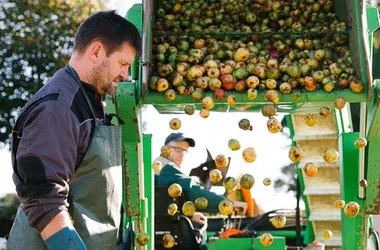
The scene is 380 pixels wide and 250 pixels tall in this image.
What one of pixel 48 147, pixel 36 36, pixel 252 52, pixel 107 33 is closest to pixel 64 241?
pixel 48 147

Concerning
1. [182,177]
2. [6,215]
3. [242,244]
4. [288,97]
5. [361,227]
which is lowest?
A: [6,215]

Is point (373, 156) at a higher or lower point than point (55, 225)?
higher

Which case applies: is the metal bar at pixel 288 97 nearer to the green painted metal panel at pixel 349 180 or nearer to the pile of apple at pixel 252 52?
the pile of apple at pixel 252 52

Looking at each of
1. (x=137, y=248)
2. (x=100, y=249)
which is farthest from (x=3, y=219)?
(x=100, y=249)

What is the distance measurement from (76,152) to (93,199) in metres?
0.26

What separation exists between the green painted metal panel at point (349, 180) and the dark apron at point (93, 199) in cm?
180

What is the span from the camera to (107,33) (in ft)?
10.8

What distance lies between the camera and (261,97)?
432cm

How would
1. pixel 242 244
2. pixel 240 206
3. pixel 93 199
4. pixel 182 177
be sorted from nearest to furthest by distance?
pixel 93 199 → pixel 242 244 → pixel 182 177 → pixel 240 206

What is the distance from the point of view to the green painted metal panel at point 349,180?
4.68 meters

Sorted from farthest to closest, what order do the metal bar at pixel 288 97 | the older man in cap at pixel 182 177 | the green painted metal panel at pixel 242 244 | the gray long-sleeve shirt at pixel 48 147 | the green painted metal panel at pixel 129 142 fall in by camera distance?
the older man in cap at pixel 182 177 < the green painted metal panel at pixel 242 244 < the metal bar at pixel 288 97 < the green painted metal panel at pixel 129 142 < the gray long-sleeve shirt at pixel 48 147

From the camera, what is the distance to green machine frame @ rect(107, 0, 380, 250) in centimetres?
425

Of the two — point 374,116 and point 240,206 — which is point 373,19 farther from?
point 240,206

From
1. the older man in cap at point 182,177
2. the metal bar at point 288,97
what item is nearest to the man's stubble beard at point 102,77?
the metal bar at point 288,97
